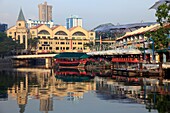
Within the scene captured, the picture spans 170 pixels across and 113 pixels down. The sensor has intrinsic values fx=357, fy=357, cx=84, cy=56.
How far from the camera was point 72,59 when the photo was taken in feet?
330

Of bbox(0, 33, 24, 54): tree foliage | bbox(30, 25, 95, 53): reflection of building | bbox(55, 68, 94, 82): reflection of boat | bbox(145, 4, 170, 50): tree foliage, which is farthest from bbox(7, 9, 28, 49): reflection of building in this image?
bbox(145, 4, 170, 50): tree foliage

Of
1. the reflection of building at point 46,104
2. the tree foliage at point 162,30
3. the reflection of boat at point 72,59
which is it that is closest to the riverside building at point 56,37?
the reflection of boat at point 72,59

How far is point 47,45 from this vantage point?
14038cm

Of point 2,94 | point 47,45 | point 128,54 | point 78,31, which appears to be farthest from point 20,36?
point 2,94

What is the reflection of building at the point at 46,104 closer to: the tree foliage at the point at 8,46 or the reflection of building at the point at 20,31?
the tree foliage at the point at 8,46

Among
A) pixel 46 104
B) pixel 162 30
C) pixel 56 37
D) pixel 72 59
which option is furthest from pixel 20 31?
pixel 46 104

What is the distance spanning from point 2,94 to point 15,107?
911 centimetres

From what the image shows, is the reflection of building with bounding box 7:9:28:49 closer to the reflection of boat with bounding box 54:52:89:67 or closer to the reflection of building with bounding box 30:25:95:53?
the reflection of building with bounding box 30:25:95:53

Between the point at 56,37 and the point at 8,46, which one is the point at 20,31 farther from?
the point at 8,46

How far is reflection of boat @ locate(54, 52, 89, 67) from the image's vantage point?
96637 mm

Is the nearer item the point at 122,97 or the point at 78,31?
the point at 122,97

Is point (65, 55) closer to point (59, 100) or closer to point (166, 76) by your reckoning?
point (166, 76)

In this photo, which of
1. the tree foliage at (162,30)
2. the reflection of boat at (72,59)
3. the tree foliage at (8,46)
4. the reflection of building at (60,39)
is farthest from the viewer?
the reflection of building at (60,39)

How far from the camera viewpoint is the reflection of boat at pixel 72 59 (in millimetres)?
96637
